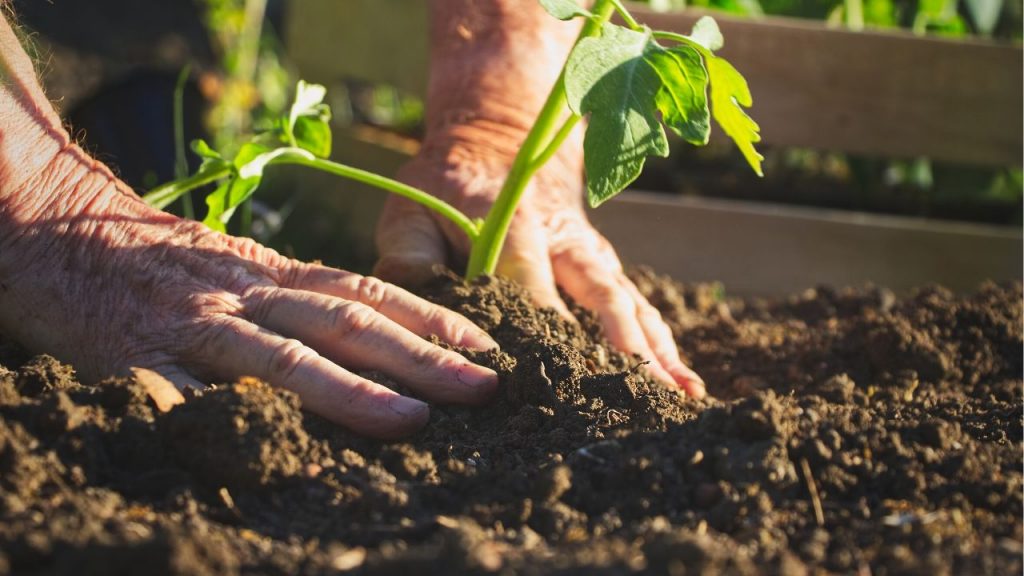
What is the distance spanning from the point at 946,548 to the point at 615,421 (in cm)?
52

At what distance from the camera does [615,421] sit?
1558mm

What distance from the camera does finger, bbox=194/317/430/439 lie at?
1536 millimetres

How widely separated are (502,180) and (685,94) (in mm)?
803

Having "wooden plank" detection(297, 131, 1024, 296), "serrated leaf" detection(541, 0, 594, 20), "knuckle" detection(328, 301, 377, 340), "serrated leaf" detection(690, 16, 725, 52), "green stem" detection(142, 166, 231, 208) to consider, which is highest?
"serrated leaf" detection(541, 0, 594, 20)

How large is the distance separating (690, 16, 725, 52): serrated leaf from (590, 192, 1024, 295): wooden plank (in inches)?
62.4

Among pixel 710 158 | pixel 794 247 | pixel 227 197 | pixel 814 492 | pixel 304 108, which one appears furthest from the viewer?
pixel 710 158

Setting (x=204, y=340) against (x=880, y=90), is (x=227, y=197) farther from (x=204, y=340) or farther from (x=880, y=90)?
(x=880, y=90)

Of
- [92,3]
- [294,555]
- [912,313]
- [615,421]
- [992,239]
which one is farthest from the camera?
[92,3]

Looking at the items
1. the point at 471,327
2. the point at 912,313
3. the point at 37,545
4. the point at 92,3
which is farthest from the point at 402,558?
the point at 92,3

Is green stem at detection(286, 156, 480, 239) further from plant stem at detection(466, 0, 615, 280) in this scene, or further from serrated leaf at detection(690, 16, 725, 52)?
serrated leaf at detection(690, 16, 725, 52)

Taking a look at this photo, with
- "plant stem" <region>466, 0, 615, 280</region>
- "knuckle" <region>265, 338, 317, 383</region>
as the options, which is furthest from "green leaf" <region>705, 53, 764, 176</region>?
"knuckle" <region>265, 338, 317, 383</region>

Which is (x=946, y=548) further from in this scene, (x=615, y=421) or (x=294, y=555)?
(x=294, y=555)

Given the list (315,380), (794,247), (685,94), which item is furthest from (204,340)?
(794,247)

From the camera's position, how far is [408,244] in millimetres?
2205
